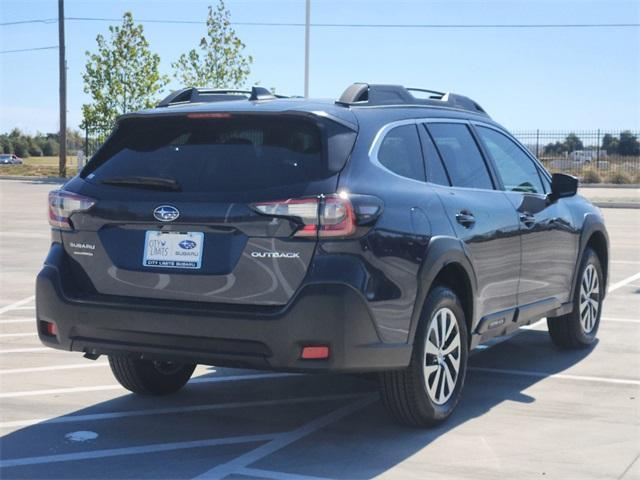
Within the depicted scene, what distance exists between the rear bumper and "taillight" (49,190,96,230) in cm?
42

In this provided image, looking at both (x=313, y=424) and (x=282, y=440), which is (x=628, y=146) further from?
(x=282, y=440)

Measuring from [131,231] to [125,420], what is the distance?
1239 mm

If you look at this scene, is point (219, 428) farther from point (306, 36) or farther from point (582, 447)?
point (306, 36)

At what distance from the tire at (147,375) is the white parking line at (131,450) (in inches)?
38.4

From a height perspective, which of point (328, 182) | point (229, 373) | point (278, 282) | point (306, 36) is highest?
point (306, 36)

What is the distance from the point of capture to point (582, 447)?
5.54 meters

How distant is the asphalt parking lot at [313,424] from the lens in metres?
5.13

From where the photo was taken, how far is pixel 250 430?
19.0ft

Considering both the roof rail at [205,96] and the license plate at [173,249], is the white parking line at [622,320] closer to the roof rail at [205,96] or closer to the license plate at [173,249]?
the roof rail at [205,96]

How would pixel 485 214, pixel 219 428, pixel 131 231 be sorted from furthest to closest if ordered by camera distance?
pixel 485 214
pixel 219 428
pixel 131 231

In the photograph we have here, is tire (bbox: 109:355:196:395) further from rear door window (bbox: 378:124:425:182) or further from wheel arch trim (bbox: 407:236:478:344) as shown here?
rear door window (bbox: 378:124:425:182)

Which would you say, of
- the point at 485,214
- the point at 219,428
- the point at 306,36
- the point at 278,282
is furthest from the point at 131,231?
the point at 306,36

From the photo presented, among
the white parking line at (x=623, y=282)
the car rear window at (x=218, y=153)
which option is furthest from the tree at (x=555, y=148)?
the car rear window at (x=218, y=153)

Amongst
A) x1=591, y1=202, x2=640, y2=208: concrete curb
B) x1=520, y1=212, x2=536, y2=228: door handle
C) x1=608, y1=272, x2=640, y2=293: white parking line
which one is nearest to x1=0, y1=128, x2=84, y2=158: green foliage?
x1=591, y1=202, x2=640, y2=208: concrete curb
